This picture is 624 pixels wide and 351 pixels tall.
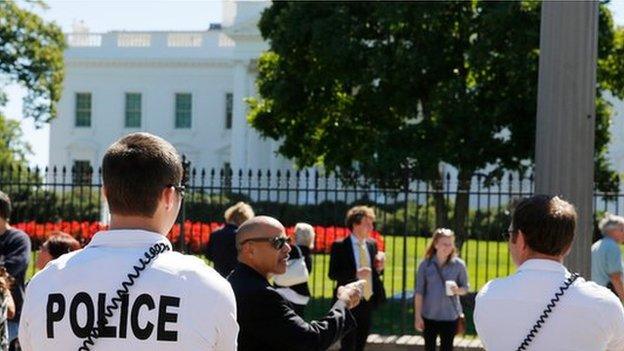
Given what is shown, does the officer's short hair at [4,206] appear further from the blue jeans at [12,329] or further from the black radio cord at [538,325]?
the black radio cord at [538,325]

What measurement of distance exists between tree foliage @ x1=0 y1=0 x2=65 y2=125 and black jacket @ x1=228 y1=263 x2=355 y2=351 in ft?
99.5

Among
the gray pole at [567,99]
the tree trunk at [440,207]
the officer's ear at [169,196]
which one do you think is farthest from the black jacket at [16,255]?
the tree trunk at [440,207]

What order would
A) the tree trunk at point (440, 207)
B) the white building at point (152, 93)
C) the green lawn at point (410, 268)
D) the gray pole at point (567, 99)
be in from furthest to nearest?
the white building at point (152, 93) → the green lawn at point (410, 268) → the tree trunk at point (440, 207) → the gray pole at point (567, 99)

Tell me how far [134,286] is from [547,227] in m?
1.52

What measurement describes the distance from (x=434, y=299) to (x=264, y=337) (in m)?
6.29

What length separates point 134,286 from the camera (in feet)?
10.6

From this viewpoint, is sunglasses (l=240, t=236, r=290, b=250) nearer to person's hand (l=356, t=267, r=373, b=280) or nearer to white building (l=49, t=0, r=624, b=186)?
person's hand (l=356, t=267, r=373, b=280)

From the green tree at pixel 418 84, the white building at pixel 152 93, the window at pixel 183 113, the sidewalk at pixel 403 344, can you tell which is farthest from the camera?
the window at pixel 183 113

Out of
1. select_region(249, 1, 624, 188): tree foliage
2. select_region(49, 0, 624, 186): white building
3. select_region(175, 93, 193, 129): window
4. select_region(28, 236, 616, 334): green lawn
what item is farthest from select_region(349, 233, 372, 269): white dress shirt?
select_region(175, 93, 193, 129): window

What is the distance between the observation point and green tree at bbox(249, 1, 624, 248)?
21500 mm

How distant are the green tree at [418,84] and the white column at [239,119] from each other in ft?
109

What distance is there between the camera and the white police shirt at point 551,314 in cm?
394

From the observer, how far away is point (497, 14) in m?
21.4

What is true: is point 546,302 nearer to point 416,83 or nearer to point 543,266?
point 543,266
